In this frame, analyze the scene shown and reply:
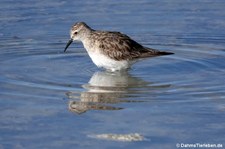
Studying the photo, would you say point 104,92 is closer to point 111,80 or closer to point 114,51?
point 111,80

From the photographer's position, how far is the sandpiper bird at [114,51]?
12.4 meters

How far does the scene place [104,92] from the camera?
10625mm

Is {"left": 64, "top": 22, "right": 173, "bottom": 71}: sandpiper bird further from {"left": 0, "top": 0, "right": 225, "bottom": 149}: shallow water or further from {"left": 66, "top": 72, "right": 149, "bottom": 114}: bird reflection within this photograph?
{"left": 66, "top": 72, "right": 149, "bottom": 114}: bird reflection

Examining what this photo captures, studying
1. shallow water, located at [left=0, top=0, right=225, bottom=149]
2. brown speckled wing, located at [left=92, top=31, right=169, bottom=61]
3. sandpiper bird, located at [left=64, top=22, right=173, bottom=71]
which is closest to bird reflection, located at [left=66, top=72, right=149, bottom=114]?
shallow water, located at [left=0, top=0, right=225, bottom=149]

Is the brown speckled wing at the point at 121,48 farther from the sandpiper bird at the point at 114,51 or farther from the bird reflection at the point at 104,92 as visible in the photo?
the bird reflection at the point at 104,92

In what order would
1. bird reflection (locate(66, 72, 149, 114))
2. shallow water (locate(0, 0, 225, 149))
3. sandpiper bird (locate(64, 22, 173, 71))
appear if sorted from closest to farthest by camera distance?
shallow water (locate(0, 0, 225, 149)) < bird reflection (locate(66, 72, 149, 114)) < sandpiper bird (locate(64, 22, 173, 71))

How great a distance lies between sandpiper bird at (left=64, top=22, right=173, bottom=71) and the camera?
489 inches

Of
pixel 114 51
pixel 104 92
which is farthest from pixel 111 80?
pixel 114 51

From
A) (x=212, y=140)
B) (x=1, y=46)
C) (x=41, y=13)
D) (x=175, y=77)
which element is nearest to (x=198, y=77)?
(x=175, y=77)

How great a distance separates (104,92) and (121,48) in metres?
2.13

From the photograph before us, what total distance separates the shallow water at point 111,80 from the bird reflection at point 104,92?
1 centimetres

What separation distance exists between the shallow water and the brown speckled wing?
0.27 metres

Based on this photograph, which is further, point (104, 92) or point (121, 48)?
point (121, 48)

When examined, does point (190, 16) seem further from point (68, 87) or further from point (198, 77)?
point (68, 87)
